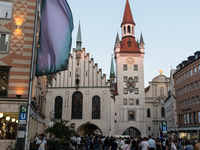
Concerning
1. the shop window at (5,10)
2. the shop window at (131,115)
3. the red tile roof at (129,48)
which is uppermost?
the red tile roof at (129,48)

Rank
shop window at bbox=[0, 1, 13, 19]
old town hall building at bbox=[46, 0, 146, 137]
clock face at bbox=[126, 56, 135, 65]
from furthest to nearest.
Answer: clock face at bbox=[126, 56, 135, 65]
old town hall building at bbox=[46, 0, 146, 137]
shop window at bbox=[0, 1, 13, 19]

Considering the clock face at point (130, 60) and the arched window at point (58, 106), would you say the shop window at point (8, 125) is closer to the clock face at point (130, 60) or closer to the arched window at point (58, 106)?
the arched window at point (58, 106)

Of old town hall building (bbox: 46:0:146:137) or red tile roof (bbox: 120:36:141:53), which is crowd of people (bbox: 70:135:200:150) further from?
red tile roof (bbox: 120:36:141:53)

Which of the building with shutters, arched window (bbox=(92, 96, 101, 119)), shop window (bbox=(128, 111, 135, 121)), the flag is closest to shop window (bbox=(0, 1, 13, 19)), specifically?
the flag

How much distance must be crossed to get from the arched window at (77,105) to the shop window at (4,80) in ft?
87.6

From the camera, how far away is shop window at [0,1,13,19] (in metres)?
17.2

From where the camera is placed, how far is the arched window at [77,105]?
139ft

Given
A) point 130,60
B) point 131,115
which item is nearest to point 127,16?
point 130,60

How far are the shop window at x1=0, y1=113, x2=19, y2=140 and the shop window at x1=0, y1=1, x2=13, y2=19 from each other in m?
7.12

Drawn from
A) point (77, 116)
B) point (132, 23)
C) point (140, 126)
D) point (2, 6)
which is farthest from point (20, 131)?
point (132, 23)

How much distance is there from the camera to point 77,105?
140ft

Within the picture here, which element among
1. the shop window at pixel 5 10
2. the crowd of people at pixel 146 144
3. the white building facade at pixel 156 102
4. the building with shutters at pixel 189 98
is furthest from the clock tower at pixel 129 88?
the shop window at pixel 5 10

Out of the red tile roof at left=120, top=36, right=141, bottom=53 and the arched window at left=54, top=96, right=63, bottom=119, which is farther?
the red tile roof at left=120, top=36, right=141, bottom=53

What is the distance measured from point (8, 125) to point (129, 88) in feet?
131
